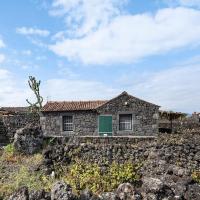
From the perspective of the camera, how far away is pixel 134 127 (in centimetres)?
3609

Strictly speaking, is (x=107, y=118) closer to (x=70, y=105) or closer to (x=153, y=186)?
(x=70, y=105)

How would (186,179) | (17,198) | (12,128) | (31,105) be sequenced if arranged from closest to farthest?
(17,198) < (186,179) < (12,128) < (31,105)

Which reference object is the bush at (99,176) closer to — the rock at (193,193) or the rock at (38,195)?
the rock at (193,193)

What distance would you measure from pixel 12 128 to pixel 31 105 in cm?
1539

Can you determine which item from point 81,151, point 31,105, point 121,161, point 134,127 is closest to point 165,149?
point 121,161

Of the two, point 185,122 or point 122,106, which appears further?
point 185,122

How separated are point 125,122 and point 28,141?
467 inches

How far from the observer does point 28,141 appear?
86.2ft

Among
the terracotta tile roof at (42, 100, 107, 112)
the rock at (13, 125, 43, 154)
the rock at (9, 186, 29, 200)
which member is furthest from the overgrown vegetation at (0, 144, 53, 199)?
the terracotta tile roof at (42, 100, 107, 112)

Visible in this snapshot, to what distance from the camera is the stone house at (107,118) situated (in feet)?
118

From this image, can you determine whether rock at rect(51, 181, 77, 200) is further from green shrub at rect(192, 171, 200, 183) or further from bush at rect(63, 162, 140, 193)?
green shrub at rect(192, 171, 200, 183)

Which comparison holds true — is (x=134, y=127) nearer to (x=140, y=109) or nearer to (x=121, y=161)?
(x=140, y=109)

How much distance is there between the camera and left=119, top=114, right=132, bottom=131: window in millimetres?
36188

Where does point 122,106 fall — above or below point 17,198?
above
